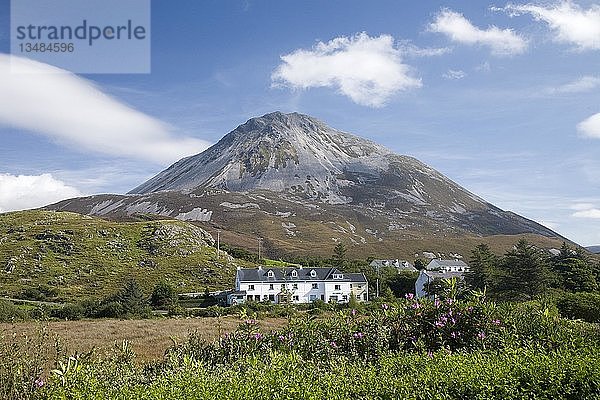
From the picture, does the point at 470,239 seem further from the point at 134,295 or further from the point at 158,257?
the point at 134,295

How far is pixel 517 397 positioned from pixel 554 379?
0.48 m

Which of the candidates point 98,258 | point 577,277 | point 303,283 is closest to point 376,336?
point 577,277

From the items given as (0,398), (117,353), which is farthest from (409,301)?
(0,398)

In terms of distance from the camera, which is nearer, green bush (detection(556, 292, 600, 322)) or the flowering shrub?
the flowering shrub

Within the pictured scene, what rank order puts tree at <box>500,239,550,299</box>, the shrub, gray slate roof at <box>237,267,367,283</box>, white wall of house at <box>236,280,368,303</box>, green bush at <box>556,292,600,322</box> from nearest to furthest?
green bush at <box>556,292,600,322</box> → the shrub → tree at <box>500,239,550,299</box> → white wall of house at <box>236,280,368,303</box> → gray slate roof at <box>237,267,367,283</box>

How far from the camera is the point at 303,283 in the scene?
74125mm

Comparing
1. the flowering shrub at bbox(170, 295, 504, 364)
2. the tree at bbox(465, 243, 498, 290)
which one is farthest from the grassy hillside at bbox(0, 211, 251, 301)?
the flowering shrub at bbox(170, 295, 504, 364)

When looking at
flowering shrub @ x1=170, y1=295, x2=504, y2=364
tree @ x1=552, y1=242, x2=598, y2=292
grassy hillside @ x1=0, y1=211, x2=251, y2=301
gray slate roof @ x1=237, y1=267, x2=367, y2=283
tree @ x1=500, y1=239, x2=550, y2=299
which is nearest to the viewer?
flowering shrub @ x1=170, y1=295, x2=504, y2=364

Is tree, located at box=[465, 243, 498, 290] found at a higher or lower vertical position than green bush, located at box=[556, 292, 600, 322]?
lower

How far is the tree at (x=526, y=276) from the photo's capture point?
5231cm

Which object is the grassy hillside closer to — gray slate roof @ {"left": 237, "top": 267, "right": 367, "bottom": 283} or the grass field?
gray slate roof @ {"left": 237, "top": 267, "right": 367, "bottom": 283}

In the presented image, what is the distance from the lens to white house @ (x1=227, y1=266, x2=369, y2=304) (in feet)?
232

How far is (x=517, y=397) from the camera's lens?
5051 millimetres

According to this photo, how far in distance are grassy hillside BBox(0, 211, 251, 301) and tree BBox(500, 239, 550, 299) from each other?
43.1m
